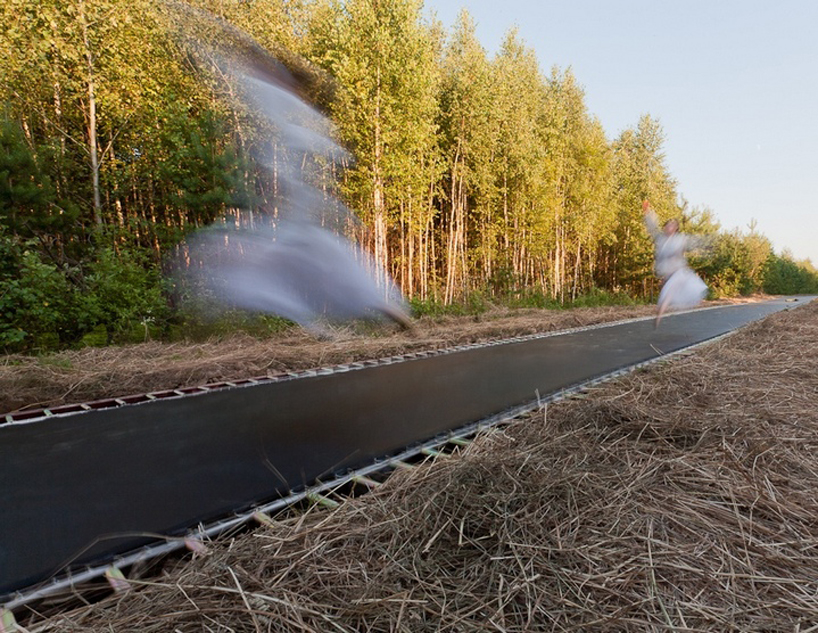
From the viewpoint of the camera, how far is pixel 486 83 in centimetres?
1101

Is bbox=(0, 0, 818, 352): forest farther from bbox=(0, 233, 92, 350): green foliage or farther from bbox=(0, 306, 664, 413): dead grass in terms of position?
bbox=(0, 306, 664, 413): dead grass

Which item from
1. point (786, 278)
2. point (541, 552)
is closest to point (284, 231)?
point (541, 552)

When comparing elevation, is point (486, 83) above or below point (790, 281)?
above

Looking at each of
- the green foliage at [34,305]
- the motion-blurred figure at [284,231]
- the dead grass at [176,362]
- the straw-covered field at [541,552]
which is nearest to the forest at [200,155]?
the green foliage at [34,305]

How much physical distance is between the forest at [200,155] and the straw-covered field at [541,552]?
4.96 m

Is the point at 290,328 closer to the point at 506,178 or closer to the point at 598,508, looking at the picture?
the point at 598,508

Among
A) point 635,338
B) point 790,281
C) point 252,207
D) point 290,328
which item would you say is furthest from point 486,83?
point 790,281

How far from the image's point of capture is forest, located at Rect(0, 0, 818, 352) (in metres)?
5.59

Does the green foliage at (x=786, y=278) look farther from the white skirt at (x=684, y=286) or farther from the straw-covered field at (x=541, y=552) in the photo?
the straw-covered field at (x=541, y=552)

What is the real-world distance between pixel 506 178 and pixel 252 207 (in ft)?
25.8

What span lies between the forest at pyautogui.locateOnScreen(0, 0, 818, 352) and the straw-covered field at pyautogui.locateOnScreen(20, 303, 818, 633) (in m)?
4.96

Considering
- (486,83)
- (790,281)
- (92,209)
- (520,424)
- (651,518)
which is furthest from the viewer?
(790,281)

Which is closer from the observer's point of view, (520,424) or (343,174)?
(520,424)

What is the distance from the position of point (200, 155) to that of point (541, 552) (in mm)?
7709
